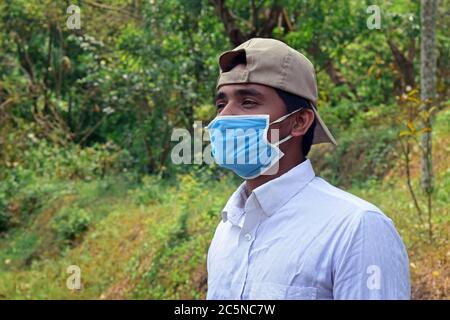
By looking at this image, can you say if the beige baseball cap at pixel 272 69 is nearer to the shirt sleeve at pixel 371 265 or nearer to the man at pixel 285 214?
the man at pixel 285 214

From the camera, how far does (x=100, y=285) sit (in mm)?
9828

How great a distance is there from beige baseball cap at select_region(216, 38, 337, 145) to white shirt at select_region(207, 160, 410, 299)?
0.84 feet

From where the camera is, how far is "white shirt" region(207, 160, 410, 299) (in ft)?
8.04

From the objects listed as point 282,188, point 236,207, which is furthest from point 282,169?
point 236,207

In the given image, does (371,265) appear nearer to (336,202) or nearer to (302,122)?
(336,202)

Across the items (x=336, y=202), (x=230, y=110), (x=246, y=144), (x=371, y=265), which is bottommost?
(x=371, y=265)

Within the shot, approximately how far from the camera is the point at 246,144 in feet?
9.61

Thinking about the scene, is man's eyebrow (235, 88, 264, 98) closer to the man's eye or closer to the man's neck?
the man's eye

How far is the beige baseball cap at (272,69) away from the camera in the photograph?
2.78 metres

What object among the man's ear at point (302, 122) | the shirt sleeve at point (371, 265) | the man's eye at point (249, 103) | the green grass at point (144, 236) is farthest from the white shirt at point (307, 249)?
the green grass at point (144, 236)

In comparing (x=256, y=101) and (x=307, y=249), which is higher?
(x=256, y=101)

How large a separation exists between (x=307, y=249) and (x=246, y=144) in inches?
20.7

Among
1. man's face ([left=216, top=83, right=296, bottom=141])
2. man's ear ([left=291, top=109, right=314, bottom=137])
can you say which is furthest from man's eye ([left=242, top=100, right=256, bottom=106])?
man's ear ([left=291, top=109, right=314, bottom=137])
